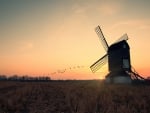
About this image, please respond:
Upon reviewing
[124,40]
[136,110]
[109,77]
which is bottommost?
[136,110]

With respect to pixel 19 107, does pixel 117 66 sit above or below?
above

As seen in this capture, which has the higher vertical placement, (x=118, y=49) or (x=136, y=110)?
(x=118, y=49)

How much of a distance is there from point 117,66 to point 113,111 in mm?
27931

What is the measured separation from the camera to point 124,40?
44.2m

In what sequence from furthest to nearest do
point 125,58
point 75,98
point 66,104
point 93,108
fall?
point 125,58 < point 75,98 < point 66,104 < point 93,108

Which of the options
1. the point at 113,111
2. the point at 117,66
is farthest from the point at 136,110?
the point at 117,66

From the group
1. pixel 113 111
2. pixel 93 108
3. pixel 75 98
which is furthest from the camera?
pixel 75 98

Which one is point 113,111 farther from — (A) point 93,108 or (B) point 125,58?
(B) point 125,58

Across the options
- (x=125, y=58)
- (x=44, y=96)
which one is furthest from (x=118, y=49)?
(x=44, y=96)

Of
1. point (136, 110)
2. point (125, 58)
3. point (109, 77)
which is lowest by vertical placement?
point (136, 110)

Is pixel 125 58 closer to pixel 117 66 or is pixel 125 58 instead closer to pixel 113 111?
pixel 117 66

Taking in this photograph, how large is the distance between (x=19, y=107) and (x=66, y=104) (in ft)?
10.5

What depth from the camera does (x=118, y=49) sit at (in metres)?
43.4

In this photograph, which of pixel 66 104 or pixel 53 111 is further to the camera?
pixel 66 104
